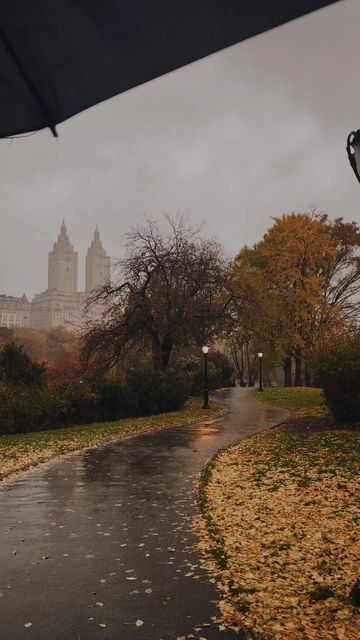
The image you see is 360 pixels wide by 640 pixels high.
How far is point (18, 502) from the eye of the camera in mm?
8086

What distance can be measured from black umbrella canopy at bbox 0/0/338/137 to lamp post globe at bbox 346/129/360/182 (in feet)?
7.20

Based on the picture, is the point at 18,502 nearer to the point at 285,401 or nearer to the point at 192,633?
the point at 192,633

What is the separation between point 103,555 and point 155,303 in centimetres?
2291

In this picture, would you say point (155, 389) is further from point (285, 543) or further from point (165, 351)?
point (285, 543)

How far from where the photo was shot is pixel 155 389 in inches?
978

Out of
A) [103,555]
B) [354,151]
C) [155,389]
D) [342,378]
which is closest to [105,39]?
[354,151]

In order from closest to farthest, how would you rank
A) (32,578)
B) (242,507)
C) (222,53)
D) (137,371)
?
1. (222,53)
2. (32,578)
3. (242,507)
4. (137,371)

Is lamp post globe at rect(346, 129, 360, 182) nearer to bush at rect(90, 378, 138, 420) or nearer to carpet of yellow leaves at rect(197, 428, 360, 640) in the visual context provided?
carpet of yellow leaves at rect(197, 428, 360, 640)

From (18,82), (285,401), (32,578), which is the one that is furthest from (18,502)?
(285,401)

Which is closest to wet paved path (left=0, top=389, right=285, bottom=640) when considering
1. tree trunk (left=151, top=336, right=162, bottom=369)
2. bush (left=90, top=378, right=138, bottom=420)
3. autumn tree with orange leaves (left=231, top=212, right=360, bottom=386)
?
bush (left=90, top=378, right=138, bottom=420)

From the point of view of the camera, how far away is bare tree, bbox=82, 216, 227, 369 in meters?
27.9

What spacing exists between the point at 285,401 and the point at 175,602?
2652 cm

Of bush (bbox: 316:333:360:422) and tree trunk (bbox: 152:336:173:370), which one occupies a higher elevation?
tree trunk (bbox: 152:336:173:370)

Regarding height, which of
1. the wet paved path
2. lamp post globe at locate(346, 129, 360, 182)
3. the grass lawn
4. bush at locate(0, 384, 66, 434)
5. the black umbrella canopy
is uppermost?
lamp post globe at locate(346, 129, 360, 182)
